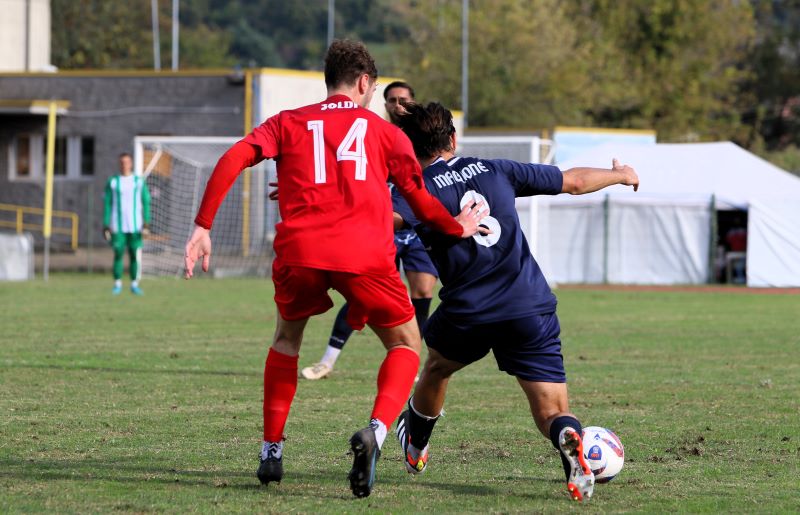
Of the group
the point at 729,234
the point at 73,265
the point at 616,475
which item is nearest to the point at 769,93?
the point at 729,234

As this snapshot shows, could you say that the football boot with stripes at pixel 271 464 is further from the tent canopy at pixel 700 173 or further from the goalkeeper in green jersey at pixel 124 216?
the tent canopy at pixel 700 173

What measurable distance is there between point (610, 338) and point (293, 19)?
3927 inches

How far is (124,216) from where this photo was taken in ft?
69.1

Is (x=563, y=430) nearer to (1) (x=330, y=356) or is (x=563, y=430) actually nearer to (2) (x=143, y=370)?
(1) (x=330, y=356)

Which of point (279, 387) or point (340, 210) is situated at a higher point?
point (340, 210)

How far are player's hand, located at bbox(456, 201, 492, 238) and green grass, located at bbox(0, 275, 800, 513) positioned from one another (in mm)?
1142

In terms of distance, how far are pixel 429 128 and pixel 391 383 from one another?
118 cm

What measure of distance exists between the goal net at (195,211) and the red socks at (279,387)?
21.3 metres

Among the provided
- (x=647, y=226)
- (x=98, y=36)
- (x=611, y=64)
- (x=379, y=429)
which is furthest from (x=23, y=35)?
(x=379, y=429)

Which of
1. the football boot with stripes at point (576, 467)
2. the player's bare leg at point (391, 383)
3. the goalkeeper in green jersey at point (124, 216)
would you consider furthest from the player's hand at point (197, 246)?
the goalkeeper in green jersey at point (124, 216)

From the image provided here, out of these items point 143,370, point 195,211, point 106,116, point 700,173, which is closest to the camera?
point 143,370

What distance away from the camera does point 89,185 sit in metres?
32.7

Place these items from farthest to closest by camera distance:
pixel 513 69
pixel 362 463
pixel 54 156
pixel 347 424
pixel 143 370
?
1. pixel 513 69
2. pixel 54 156
3. pixel 143 370
4. pixel 347 424
5. pixel 362 463

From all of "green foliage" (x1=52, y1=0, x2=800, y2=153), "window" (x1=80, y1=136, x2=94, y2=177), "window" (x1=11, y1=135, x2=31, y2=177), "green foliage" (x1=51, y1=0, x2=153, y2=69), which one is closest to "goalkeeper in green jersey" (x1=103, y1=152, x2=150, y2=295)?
"window" (x1=80, y1=136, x2=94, y2=177)
